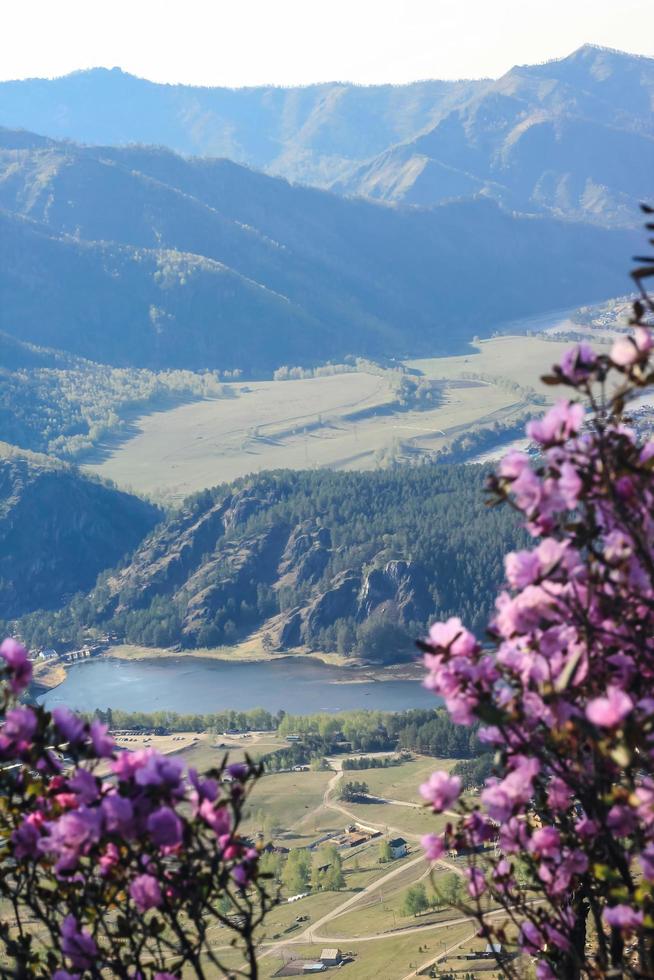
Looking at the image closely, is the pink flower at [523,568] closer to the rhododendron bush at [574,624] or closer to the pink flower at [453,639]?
the rhododendron bush at [574,624]

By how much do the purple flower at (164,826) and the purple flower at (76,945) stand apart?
4.27 ft

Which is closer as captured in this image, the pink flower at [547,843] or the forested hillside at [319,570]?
the pink flower at [547,843]

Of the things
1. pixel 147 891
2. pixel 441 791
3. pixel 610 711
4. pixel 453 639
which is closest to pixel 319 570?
pixel 147 891

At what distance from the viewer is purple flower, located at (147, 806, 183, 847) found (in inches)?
335

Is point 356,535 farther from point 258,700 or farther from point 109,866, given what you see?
point 109,866

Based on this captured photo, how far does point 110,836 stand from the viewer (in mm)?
8656

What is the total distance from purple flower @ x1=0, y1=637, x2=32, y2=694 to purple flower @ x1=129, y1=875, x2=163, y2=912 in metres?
1.39

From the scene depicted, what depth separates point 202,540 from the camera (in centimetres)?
19575

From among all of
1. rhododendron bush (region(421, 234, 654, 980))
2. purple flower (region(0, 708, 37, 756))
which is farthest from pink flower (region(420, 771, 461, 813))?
purple flower (region(0, 708, 37, 756))

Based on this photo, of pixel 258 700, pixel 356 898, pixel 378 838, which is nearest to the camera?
pixel 356 898

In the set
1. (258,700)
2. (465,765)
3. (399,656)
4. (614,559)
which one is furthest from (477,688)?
(399,656)

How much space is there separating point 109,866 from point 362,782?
93.7 meters

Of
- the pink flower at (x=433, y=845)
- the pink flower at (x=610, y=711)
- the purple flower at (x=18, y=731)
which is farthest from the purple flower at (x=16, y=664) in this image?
the pink flower at (x=610, y=711)

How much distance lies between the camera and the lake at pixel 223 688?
13112 cm
